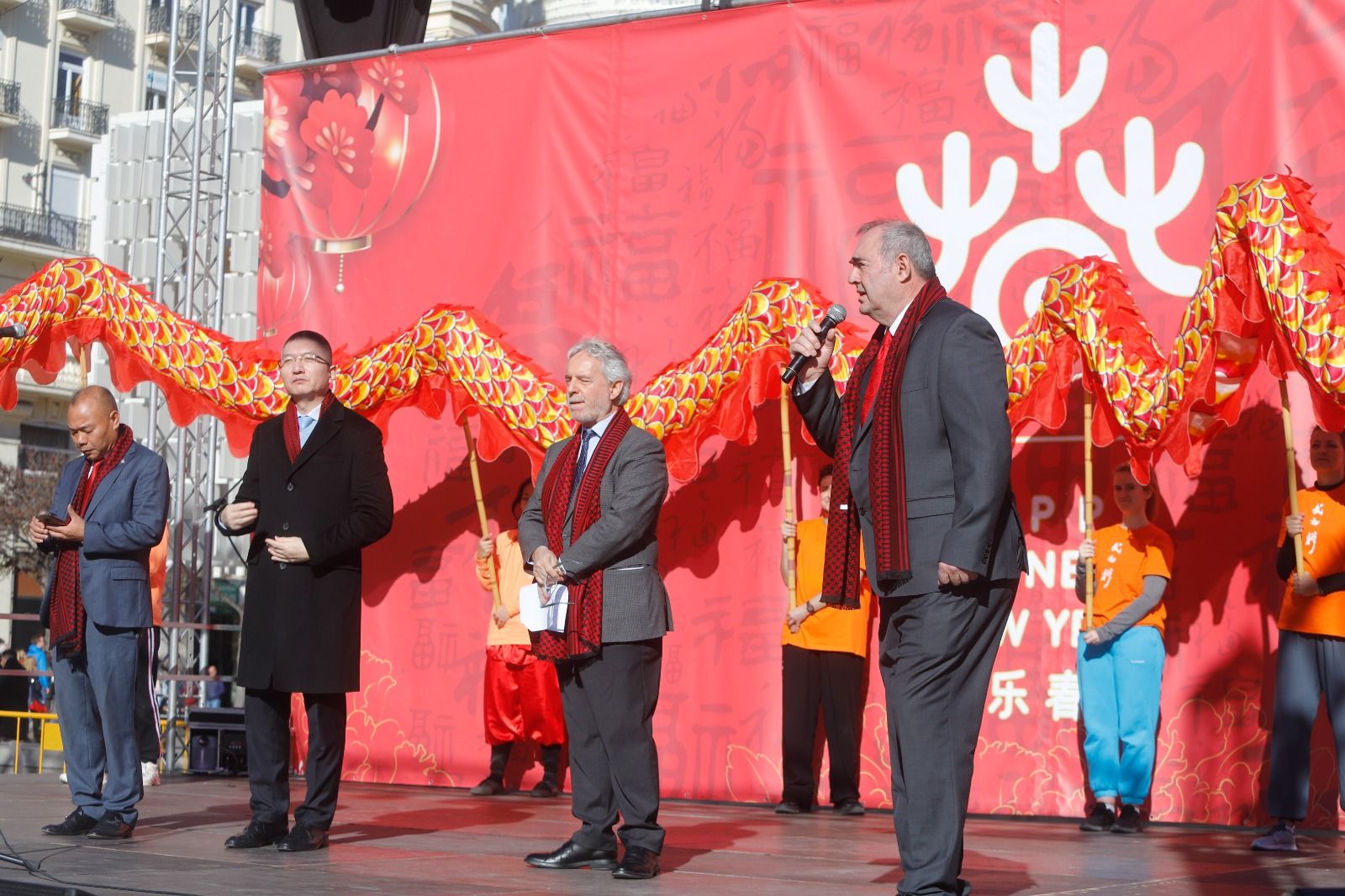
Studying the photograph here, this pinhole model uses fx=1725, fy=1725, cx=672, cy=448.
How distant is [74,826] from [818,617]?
3.25 metres

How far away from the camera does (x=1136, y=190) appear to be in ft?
24.5

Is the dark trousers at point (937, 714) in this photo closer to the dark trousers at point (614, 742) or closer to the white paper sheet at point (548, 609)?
the dark trousers at point (614, 742)

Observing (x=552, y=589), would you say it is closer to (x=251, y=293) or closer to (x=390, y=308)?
(x=390, y=308)

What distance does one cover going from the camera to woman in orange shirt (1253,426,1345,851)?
20.2 feet

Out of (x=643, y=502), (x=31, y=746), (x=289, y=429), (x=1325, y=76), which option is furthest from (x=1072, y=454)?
(x=31, y=746)

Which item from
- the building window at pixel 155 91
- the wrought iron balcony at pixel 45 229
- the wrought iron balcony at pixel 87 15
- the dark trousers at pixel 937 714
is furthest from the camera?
the building window at pixel 155 91

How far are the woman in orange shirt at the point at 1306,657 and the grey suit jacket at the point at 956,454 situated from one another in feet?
8.19

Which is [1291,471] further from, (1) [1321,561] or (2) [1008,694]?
(2) [1008,694]

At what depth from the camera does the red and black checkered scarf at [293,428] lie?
5.62 metres

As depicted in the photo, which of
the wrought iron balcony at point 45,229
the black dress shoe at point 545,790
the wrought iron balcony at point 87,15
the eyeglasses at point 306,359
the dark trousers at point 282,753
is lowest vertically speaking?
the black dress shoe at point 545,790

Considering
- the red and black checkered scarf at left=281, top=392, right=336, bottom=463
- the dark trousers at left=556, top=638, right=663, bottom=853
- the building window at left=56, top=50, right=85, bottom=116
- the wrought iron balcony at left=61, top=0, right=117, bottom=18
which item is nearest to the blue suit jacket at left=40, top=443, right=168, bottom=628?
the red and black checkered scarf at left=281, top=392, right=336, bottom=463

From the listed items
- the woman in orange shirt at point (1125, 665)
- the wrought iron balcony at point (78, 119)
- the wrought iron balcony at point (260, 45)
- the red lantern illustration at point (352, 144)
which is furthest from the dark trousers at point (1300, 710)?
the wrought iron balcony at point (260, 45)

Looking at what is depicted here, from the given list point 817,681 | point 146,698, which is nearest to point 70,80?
point 146,698

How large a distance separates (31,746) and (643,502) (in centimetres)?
1137
